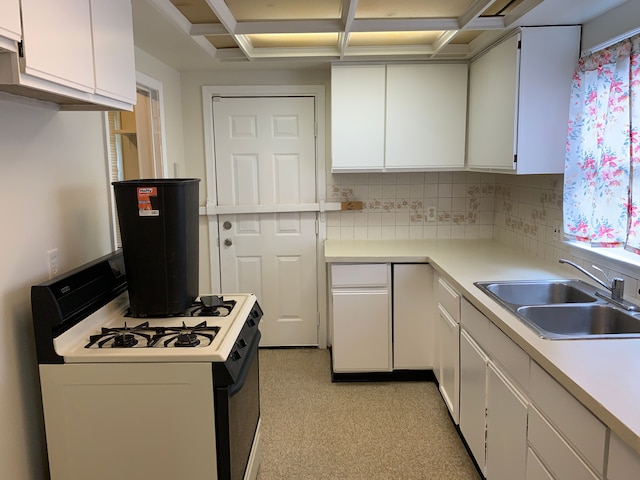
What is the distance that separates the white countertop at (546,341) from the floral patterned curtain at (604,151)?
0.99ft

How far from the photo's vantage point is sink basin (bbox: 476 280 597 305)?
2.36m

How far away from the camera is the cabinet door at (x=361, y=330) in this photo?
323cm

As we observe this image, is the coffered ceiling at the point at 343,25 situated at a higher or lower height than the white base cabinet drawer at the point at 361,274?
higher

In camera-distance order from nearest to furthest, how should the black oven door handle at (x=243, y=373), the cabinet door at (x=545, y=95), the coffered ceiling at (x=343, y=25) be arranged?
the black oven door handle at (x=243, y=373), the coffered ceiling at (x=343, y=25), the cabinet door at (x=545, y=95)

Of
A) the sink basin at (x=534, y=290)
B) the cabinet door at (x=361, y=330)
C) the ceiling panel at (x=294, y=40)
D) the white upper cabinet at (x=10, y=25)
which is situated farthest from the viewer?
the cabinet door at (x=361, y=330)

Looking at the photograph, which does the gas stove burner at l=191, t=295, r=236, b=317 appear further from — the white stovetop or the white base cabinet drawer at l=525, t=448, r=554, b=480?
the white base cabinet drawer at l=525, t=448, r=554, b=480

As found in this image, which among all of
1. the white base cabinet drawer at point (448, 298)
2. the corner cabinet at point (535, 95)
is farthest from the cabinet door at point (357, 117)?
the white base cabinet drawer at point (448, 298)

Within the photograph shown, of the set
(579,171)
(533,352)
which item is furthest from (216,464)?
(579,171)

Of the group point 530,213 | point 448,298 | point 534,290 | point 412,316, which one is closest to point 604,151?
point 534,290

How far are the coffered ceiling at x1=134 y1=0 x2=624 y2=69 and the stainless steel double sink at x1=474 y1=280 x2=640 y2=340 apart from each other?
1276 millimetres

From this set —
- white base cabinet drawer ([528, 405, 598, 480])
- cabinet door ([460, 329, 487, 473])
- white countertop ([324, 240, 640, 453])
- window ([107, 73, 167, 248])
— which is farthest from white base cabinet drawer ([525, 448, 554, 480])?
window ([107, 73, 167, 248])

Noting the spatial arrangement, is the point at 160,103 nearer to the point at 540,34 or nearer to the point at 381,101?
the point at 381,101

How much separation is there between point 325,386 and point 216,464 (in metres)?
1.73

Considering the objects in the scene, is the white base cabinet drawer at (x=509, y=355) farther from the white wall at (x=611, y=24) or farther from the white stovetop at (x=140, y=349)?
the white wall at (x=611, y=24)
